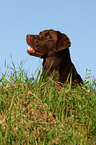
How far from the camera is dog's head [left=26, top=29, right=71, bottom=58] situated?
5.30 metres

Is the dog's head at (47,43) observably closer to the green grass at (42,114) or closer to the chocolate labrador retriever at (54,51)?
the chocolate labrador retriever at (54,51)

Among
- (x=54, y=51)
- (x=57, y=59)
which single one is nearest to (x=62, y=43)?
(x=54, y=51)

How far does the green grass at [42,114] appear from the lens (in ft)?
10.5

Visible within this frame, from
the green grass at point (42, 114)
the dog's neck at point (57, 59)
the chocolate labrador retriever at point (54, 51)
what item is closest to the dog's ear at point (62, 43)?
the chocolate labrador retriever at point (54, 51)

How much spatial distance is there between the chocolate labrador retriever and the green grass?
0.79 m

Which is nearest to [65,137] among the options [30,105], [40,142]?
[40,142]

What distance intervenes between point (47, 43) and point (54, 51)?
0.75 ft

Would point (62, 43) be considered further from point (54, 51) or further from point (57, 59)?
point (57, 59)

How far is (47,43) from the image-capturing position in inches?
210

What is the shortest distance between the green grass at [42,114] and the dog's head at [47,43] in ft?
2.94

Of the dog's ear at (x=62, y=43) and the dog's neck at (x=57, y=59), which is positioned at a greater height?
the dog's ear at (x=62, y=43)

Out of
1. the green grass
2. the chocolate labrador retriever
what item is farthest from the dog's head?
the green grass

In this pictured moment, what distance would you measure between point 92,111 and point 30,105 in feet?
3.33

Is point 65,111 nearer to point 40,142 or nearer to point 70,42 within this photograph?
point 40,142
